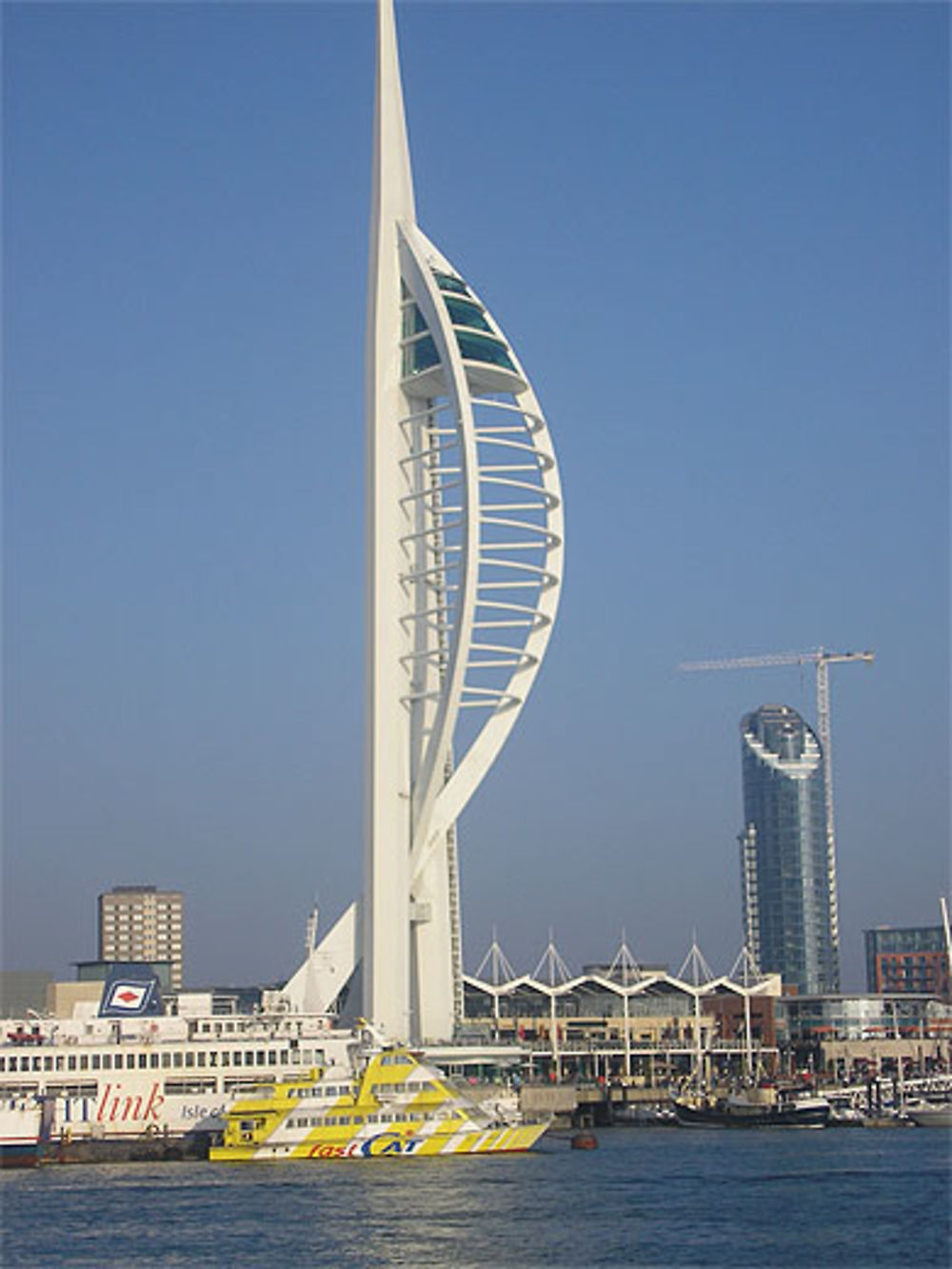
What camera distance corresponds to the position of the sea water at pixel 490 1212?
4344 cm

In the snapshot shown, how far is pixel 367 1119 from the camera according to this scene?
63062 mm

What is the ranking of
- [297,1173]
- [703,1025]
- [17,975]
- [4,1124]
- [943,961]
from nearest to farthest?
1. [297,1173]
2. [4,1124]
3. [17,975]
4. [703,1025]
5. [943,961]

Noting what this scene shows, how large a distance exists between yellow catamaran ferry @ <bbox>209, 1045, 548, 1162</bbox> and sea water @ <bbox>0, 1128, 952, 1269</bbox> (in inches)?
30.2

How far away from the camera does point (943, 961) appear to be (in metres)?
198

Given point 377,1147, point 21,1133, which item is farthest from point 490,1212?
point 21,1133

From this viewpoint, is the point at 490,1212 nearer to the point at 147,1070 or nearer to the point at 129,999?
the point at 147,1070

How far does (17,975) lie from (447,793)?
178 ft

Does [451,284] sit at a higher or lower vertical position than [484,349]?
higher

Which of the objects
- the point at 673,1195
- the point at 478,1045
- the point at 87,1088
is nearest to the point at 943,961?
the point at 478,1045

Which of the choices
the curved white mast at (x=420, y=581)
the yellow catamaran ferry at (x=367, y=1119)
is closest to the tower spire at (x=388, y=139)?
the curved white mast at (x=420, y=581)

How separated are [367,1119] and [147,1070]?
15.2m

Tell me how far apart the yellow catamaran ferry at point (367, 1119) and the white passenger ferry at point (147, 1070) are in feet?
22.4

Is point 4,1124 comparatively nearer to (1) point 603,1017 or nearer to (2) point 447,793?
(2) point 447,793

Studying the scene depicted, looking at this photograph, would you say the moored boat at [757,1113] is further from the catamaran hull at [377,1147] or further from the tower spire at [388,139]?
the tower spire at [388,139]
